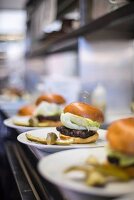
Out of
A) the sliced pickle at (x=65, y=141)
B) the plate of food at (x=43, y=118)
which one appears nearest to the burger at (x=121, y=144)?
the sliced pickle at (x=65, y=141)

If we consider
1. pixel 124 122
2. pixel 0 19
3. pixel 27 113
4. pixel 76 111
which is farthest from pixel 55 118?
pixel 0 19

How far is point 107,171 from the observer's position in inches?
32.1

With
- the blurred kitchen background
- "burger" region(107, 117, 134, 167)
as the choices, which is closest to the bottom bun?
the blurred kitchen background

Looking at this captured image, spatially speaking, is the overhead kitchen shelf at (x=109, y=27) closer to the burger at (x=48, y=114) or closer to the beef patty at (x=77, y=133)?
the burger at (x=48, y=114)

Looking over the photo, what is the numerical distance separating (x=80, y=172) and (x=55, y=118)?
102 centimetres

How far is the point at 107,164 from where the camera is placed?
855mm

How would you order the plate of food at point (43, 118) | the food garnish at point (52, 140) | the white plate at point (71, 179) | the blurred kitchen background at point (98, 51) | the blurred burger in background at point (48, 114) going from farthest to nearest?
the blurred kitchen background at point (98, 51), the blurred burger in background at point (48, 114), the plate of food at point (43, 118), the food garnish at point (52, 140), the white plate at point (71, 179)

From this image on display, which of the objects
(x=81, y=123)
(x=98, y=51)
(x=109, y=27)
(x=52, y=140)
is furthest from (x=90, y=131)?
(x=98, y=51)

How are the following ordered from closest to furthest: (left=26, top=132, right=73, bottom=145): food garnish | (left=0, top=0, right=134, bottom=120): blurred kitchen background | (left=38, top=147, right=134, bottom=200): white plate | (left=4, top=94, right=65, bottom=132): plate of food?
(left=38, top=147, right=134, bottom=200): white plate → (left=26, top=132, right=73, bottom=145): food garnish → (left=4, top=94, right=65, bottom=132): plate of food → (left=0, top=0, right=134, bottom=120): blurred kitchen background

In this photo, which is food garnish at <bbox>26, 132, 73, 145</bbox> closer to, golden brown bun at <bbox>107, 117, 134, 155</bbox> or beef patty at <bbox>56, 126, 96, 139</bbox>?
beef patty at <bbox>56, 126, 96, 139</bbox>

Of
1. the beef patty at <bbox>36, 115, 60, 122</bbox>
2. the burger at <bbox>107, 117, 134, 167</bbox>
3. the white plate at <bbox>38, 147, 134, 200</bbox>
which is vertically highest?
the burger at <bbox>107, 117, 134, 167</bbox>

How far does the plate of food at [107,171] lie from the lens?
765mm

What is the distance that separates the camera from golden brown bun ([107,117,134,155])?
0.82 metres

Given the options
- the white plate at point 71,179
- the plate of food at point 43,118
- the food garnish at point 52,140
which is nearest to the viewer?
the white plate at point 71,179
